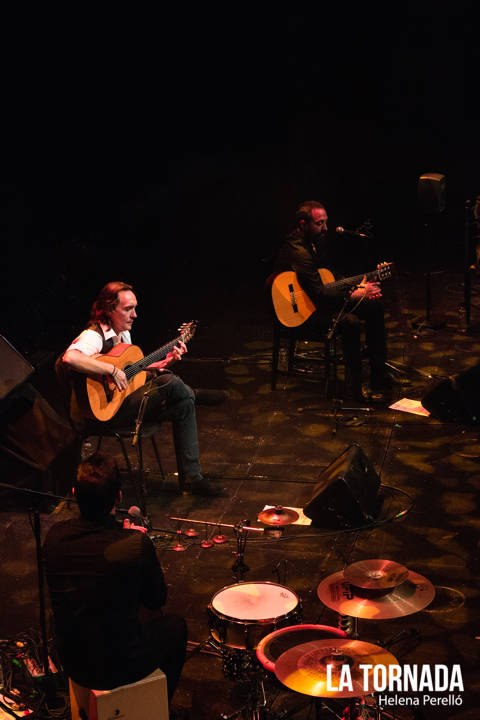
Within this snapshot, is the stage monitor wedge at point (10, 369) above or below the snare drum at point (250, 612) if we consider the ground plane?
above

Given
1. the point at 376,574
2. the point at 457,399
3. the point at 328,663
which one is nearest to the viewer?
the point at 328,663

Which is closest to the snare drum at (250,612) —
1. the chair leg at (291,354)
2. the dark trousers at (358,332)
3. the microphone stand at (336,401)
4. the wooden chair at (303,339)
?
the microphone stand at (336,401)

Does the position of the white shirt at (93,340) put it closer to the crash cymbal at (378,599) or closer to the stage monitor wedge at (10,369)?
the stage monitor wedge at (10,369)

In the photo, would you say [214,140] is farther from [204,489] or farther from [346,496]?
[346,496]

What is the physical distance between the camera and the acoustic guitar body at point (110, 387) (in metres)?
5.67

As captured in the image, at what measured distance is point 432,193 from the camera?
894 centimetres

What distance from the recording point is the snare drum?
12.7 feet

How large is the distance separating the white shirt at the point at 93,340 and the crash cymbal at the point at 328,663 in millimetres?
2695

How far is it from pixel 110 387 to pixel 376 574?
7.90 feet

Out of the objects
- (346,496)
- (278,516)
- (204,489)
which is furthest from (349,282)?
(278,516)

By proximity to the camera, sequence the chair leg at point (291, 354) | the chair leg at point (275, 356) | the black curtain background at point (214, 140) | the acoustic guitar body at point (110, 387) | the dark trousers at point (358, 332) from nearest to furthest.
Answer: the acoustic guitar body at point (110, 387), the dark trousers at point (358, 332), the chair leg at point (275, 356), the chair leg at point (291, 354), the black curtain background at point (214, 140)

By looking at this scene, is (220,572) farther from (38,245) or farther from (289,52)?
(289,52)

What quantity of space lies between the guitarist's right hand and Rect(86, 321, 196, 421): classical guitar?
0.04 metres

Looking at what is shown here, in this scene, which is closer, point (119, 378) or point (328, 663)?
point (328, 663)
